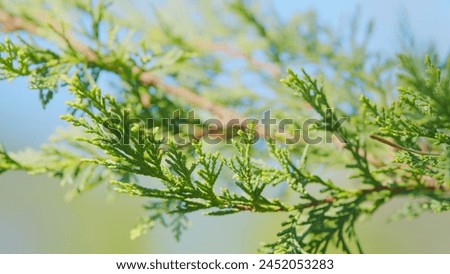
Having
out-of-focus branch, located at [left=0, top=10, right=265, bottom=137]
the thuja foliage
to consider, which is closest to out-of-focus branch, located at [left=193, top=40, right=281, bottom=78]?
the thuja foliage

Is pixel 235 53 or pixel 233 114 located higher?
pixel 235 53

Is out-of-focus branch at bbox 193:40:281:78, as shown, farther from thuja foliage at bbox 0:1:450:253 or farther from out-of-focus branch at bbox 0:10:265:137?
out-of-focus branch at bbox 0:10:265:137

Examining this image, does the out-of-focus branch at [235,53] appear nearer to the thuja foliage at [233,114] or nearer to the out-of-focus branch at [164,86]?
the thuja foliage at [233,114]

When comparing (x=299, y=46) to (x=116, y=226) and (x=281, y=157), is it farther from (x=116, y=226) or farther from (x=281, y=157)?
(x=116, y=226)

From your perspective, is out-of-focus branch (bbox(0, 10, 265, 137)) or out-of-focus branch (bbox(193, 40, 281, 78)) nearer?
out-of-focus branch (bbox(0, 10, 265, 137))

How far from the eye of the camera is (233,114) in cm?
255

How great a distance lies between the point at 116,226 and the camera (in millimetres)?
12016

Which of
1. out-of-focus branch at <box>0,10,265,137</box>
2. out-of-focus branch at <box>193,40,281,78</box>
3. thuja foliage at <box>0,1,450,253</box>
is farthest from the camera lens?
out-of-focus branch at <box>193,40,281,78</box>

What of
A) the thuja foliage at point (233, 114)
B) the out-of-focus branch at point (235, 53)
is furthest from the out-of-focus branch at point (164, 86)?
the out-of-focus branch at point (235, 53)

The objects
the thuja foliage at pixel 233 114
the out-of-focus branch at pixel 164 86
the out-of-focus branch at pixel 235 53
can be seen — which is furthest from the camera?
the out-of-focus branch at pixel 235 53

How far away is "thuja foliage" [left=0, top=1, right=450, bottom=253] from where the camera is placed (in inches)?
59.0

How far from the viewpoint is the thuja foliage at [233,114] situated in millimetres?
1498

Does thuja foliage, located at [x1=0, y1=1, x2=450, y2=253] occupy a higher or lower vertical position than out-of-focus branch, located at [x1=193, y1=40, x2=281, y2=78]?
lower
